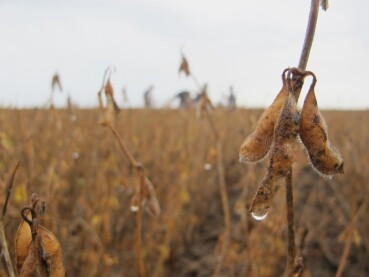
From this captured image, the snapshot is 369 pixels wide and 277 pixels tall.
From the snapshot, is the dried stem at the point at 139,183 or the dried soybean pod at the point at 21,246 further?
the dried stem at the point at 139,183

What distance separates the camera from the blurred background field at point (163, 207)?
6.03 ft

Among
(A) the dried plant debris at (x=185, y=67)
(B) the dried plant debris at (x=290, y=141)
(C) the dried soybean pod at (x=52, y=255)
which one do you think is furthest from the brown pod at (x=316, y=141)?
(A) the dried plant debris at (x=185, y=67)

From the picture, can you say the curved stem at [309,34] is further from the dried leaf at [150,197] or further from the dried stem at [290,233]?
the dried leaf at [150,197]

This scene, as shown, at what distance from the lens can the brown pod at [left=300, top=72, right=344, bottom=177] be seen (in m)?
0.42

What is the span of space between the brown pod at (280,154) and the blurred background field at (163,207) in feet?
2.86

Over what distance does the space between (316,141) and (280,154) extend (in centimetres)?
4

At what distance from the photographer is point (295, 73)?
0.41 meters

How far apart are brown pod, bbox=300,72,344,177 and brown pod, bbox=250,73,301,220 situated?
0.05ft

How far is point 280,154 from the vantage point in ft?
1.32

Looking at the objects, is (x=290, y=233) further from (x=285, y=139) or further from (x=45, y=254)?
(x=45, y=254)

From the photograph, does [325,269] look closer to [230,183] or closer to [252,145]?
[230,183]

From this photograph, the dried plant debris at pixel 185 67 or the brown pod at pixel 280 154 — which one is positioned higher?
the dried plant debris at pixel 185 67

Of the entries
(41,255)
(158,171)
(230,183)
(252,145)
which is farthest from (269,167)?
(230,183)

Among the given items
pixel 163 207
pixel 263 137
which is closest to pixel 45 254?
pixel 263 137
